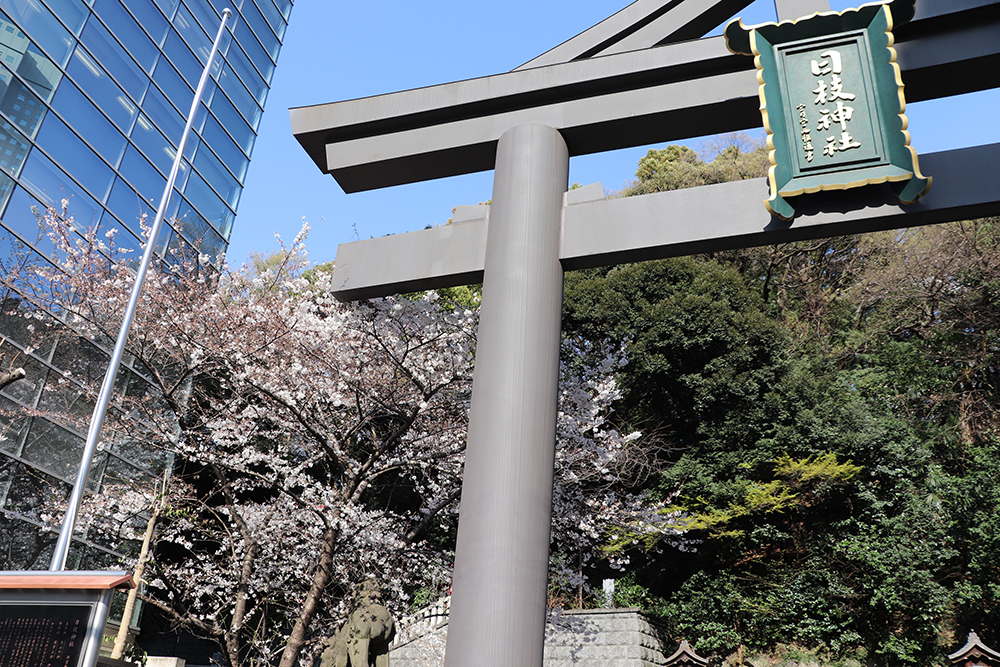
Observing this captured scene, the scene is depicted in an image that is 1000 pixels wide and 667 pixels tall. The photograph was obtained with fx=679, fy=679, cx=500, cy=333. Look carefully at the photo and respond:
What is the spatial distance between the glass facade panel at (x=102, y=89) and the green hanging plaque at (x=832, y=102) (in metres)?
15.1

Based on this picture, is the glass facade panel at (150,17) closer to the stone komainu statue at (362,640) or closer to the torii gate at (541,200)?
the torii gate at (541,200)

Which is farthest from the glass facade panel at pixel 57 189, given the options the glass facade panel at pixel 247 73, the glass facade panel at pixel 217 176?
the glass facade panel at pixel 247 73

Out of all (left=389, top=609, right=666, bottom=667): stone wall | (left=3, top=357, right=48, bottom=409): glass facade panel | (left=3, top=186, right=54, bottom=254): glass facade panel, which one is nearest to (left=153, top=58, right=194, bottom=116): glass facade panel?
(left=3, top=186, right=54, bottom=254): glass facade panel

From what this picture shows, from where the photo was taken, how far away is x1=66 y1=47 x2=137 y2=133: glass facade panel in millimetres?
14227

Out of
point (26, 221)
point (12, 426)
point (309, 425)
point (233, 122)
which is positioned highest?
point (233, 122)

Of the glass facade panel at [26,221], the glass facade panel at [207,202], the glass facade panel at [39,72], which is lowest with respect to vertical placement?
the glass facade panel at [26,221]

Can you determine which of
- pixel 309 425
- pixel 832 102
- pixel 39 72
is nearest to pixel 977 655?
pixel 832 102

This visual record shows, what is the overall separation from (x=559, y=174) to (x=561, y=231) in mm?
361

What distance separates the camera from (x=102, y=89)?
14938mm

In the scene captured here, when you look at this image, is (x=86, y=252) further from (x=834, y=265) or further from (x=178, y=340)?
(x=834, y=265)

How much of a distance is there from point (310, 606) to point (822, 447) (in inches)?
454

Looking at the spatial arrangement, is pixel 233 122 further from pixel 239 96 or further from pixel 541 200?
pixel 541 200

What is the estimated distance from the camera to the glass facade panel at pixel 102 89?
14227mm

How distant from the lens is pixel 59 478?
13375 millimetres
